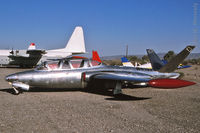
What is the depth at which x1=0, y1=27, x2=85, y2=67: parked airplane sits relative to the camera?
114 feet

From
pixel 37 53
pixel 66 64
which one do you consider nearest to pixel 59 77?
pixel 66 64

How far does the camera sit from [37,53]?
1393 inches

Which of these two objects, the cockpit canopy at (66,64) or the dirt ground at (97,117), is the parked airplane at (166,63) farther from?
the cockpit canopy at (66,64)

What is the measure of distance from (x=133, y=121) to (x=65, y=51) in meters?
35.5

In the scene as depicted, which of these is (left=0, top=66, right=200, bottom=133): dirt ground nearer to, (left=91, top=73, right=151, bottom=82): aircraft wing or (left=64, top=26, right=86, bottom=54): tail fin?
(left=91, top=73, right=151, bottom=82): aircraft wing

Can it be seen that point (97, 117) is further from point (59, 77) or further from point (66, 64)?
point (66, 64)

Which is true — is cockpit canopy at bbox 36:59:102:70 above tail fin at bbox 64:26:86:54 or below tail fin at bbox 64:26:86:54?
below

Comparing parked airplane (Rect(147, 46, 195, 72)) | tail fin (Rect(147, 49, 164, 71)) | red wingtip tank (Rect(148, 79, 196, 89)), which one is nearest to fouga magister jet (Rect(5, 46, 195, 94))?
parked airplane (Rect(147, 46, 195, 72))

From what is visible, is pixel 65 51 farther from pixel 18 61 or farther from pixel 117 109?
pixel 117 109

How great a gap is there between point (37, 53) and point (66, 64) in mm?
28023

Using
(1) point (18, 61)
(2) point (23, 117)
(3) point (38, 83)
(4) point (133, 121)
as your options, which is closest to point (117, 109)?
(4) point (133, 121)

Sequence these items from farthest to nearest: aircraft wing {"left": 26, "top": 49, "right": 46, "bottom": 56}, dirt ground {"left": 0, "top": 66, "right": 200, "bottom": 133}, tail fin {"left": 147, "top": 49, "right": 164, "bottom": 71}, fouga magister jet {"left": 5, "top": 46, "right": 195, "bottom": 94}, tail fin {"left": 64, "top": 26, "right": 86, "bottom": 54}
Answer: tail fin {"left": 64, "top": 26, "right": 86, "bottom": 54} → aircraft wing {"left": 26, "top": 49, "right": 46, "bottom": 56} → tail fin {"left": 147, "top": 49, "right": 164, "bottom": 71} → fouga magister jet {"left": 5, "top": 46, "right": 195, "bottom": 94} → dirt ground {"left": 0, "top": 66, "right": 200, "bottom": 133}

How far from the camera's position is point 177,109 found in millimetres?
6609

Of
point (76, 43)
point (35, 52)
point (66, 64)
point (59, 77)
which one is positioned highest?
point (76, 43)
